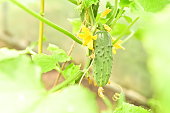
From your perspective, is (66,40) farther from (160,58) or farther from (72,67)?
(160,58)

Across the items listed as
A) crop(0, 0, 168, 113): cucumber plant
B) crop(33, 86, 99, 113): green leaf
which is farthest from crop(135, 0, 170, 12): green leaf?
crop(33, 86, 99, 113): green leaf

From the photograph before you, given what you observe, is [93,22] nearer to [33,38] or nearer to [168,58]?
[168,58]

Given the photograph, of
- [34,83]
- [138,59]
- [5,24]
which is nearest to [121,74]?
[138,59]

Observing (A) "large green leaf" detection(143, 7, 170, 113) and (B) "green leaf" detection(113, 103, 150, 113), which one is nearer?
(A) "large green leaf" detection(143, 7, 170, 113)

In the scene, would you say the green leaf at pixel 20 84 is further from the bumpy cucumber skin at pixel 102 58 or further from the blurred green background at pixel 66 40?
the blurred green background at pixel 66 40

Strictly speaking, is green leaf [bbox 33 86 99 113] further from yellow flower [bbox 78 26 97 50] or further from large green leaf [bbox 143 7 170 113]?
yellow flower [bbox 78 26 97 50]

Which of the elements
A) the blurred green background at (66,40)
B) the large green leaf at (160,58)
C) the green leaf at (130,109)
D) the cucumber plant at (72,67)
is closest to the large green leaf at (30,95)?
the cucumber plant at (72,67)

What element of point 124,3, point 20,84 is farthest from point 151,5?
point 20,84
